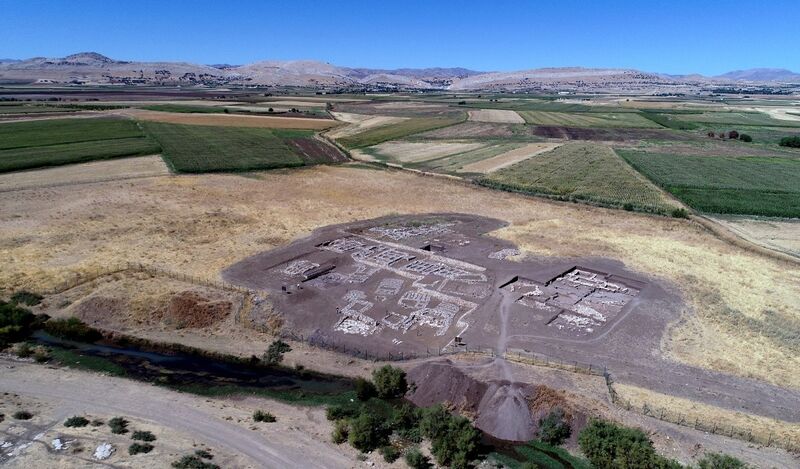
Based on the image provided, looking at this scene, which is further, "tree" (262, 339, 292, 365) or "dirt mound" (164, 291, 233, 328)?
"dirt mound" (164, 291, 233, 328)

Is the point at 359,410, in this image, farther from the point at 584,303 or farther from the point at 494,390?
the point at 584,303

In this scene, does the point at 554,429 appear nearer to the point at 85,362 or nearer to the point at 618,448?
the point at 618,448

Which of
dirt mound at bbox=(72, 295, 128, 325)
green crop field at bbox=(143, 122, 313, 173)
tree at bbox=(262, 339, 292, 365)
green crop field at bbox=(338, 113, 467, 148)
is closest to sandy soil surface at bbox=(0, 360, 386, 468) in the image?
tree at bbox=(262, 339, 292, 365)

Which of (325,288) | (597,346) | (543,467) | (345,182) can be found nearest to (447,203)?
(345,182)

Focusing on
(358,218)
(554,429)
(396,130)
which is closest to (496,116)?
(396,130)

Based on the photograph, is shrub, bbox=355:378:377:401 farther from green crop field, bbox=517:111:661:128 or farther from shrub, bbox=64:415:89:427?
green crop field, bbox=517:111:661:128

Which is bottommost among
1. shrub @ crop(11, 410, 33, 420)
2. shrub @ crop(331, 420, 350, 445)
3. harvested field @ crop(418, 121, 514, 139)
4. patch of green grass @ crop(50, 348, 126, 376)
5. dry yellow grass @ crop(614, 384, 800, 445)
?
dry yellow grass @ crop(614, 384, 800, 445)

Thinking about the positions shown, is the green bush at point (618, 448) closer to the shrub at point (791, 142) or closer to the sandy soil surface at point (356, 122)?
the sandy soil surface at point (356, 122)
